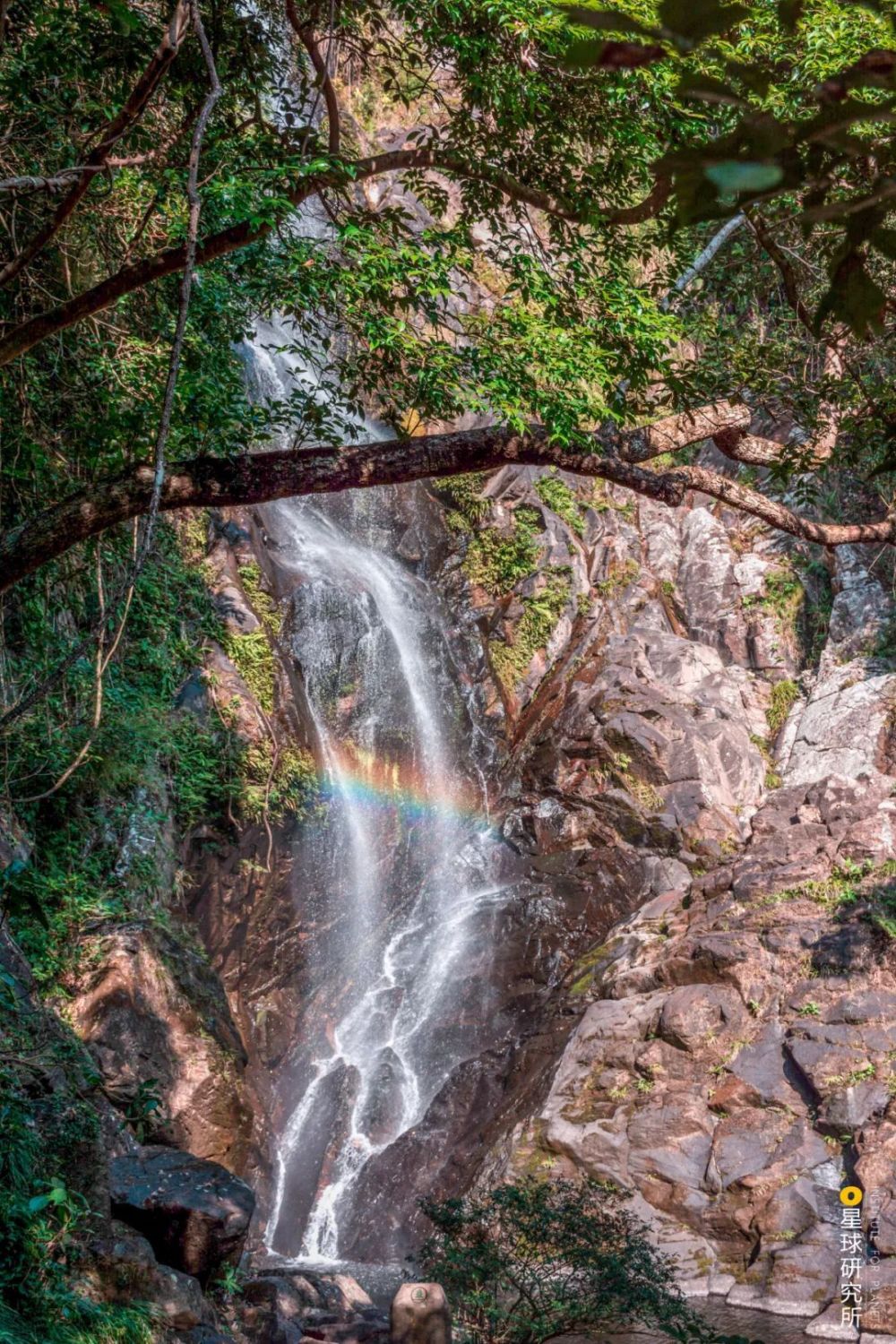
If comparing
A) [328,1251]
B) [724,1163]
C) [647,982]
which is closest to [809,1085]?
[724,1163]

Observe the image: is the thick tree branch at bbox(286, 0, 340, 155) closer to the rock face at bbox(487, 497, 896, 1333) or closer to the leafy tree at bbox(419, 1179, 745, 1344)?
the leafy tree at bbox(419, 1179, 745, 1344)

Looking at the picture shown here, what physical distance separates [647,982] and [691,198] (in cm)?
977

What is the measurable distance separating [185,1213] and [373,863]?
7376mm

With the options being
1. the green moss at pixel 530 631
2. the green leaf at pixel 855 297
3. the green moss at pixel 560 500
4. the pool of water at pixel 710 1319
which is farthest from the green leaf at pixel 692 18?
the green moss at pixel 560 500

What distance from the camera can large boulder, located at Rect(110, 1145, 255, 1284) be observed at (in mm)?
5551

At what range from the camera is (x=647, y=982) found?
9.98 meters

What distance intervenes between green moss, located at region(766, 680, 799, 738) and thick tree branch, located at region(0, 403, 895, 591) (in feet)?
35.9

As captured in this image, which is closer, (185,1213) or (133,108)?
(133,108)

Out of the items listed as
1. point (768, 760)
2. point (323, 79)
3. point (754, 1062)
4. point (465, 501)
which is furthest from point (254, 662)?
point (323, 79)

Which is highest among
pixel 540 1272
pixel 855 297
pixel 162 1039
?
pixel 855 297

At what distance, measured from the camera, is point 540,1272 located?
4977 millimetres

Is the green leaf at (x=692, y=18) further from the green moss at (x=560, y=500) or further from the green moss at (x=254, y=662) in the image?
the green moss at (x=560, y=500)

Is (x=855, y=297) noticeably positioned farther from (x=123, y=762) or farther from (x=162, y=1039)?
(x=123, y=762)

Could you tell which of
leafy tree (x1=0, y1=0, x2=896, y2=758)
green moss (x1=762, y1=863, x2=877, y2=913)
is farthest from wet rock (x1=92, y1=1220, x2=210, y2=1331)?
green moss (x1=762, y1=863, x2=877, y2=913)
